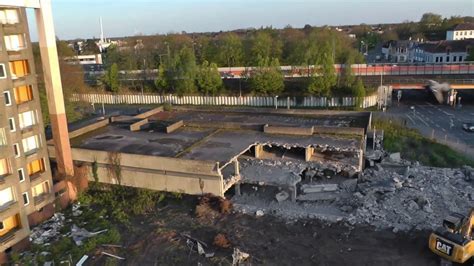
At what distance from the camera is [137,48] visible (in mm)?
66000

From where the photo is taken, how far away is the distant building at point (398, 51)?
3093 inches

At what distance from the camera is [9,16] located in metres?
20.8

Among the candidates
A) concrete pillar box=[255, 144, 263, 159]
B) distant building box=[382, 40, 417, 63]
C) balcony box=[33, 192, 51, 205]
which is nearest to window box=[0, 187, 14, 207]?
balcony box=[33, 192, 51, 205]

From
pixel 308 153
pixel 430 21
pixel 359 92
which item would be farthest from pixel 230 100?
pixel 430 21

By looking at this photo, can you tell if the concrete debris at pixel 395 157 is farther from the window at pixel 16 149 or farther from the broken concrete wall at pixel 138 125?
the window at pixel 16 149

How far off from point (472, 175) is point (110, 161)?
77.2 ft

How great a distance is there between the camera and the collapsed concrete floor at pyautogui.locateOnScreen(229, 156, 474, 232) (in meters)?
21.6

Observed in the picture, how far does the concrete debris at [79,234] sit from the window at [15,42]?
33.2 ft

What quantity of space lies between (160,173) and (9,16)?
38.9 feet

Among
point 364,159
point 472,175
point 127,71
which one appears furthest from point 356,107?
point 127,71

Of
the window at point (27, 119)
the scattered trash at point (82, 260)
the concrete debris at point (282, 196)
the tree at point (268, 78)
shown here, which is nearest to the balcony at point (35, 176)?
the window at point (27, 119)

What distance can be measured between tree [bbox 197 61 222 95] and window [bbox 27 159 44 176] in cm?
2924

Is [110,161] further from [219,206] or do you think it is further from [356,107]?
[356,107]

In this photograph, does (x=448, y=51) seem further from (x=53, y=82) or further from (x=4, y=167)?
(x=4, y=167)
